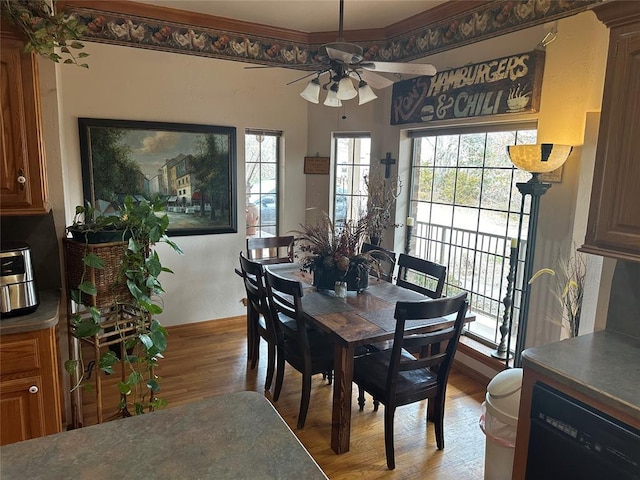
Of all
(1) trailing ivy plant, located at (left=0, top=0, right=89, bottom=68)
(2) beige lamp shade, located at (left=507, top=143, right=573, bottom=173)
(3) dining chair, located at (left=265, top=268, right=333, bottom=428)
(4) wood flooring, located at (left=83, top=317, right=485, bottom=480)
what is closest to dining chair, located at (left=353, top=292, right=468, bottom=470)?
(4) wood flooring, located at (left=83, top=317, right=485, bottom=480)

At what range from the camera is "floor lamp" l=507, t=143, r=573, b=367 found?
97.0 inches

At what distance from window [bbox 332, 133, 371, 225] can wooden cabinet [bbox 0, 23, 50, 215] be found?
9.27ft

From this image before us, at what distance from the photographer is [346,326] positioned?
7.82ft

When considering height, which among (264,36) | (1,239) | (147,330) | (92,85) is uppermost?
(264,36)

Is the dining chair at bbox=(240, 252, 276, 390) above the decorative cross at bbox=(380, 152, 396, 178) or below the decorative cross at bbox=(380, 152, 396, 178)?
below

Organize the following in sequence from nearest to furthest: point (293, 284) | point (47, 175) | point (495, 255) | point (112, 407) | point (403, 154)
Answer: point (47, 175)
point (293, 284)
point (112, 407)
point (495, 255)
point (403, 154)

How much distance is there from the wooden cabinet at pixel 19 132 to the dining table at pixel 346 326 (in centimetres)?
159

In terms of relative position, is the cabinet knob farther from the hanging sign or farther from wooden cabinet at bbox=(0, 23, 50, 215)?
the hanging sign

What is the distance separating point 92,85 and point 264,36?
63.5 inches

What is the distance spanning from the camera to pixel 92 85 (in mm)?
3570

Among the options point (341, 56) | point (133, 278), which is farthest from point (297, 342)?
point (341, 56)

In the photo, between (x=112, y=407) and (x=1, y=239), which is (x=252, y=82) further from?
(x=112, y=407)

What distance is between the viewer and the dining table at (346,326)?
2301 mm

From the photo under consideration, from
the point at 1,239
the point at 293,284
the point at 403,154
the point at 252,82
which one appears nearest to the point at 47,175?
the point at 1,239
